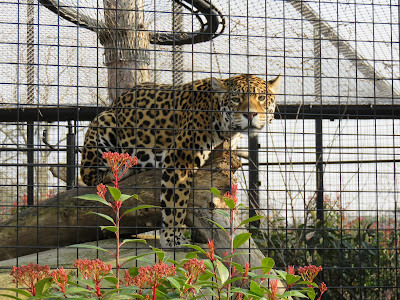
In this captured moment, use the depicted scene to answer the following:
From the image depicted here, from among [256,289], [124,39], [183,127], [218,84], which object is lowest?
[256,289]

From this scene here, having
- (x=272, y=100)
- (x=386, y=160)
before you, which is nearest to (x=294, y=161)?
(x=386, y=160)

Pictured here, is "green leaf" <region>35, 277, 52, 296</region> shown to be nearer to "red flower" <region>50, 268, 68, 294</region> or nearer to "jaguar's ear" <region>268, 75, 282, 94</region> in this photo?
"red flower" <region>50, 268, 68, 294</region>

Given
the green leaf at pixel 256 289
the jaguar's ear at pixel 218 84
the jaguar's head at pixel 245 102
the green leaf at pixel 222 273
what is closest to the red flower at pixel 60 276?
the green leaf at pixel 222 273

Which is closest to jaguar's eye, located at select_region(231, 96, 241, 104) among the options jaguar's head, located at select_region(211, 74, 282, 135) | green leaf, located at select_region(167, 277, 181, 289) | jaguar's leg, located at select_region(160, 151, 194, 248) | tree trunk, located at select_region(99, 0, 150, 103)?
jaguar's head, located at select_region(211, 74, 282, 135)

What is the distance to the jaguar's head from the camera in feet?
12.4

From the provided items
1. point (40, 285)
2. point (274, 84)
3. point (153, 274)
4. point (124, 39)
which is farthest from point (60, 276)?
point (124, 39)

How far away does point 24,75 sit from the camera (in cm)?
587

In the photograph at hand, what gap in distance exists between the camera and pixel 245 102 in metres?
3.95

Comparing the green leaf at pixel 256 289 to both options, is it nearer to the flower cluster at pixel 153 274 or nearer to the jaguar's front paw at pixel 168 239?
the flower cluster at pixel 153 274

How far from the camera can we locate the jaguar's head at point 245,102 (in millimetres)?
3790

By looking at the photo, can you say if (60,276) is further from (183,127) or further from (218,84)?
(183,127)

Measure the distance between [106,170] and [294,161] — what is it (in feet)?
7.14

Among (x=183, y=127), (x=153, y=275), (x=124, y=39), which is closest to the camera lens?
(x=153, y=275)

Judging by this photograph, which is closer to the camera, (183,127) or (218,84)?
(218,84)
